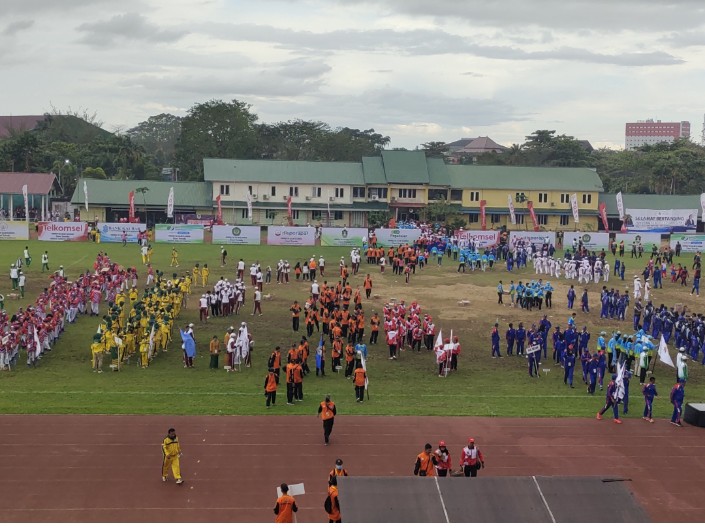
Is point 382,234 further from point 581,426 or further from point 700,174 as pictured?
point 700,174

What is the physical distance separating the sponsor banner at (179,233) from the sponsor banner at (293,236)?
165 inches

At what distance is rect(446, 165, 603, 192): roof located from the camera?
60175mm

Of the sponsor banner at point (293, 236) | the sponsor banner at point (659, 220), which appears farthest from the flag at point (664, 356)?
the sponsor banner at point (659, 220)

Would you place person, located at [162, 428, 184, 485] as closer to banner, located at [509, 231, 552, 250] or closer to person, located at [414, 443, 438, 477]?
person, located at [414, 443, 438, 477]

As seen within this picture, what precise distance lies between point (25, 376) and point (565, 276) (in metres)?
24.6

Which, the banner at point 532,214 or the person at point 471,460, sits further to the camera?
the banner at point 532,214

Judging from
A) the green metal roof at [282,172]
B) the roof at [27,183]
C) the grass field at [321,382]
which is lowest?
the grass field at [321,382]

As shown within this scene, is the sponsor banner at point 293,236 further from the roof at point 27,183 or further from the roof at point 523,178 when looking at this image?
the roof at point 27,183

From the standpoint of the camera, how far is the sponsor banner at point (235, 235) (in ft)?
149

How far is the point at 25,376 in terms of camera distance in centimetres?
1892

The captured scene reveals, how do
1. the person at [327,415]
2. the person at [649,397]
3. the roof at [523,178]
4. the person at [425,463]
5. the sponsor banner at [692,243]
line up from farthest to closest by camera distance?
1. the roof at [523,178]
2. the sponsor banner at [692,243]
3. the person at [649,397]
4. the person at [327,415]
5. the person at [425,463]

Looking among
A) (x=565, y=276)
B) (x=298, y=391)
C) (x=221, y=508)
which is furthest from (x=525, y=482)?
(x=565, y=276)

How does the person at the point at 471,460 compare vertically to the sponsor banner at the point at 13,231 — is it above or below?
below

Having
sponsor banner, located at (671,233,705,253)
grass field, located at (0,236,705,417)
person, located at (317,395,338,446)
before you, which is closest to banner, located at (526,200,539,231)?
sponsor banner, located at (671,233,705,253)
